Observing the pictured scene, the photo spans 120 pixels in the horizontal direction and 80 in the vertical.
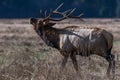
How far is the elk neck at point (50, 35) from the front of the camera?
16.7m

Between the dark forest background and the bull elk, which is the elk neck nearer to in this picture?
the bull elk

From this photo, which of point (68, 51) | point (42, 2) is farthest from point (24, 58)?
point (42, 2)

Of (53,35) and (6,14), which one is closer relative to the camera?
(53,35)

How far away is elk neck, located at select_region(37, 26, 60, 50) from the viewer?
54.9 feet

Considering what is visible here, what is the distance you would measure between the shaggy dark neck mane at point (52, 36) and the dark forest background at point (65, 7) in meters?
64.0

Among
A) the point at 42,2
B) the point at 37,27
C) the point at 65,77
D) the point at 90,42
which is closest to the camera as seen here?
the point at 65,77

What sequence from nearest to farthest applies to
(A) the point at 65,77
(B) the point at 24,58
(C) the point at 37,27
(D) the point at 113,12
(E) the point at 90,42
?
(A) the point at 65,77 → (B) the point at 24,58 → (E) the point at 90,42 → (C) the point at 37,27 → (D) the point at 113,12

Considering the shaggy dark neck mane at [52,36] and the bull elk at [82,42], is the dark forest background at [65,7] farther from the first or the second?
the bull elk at [82,42]

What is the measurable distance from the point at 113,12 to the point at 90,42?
66.5 metres

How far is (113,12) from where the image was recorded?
82.0 m

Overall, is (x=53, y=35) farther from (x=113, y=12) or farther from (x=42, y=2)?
(x=42, y=2)

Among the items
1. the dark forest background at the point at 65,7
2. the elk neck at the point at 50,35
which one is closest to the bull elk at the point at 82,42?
the elk neck at the point at 50,35

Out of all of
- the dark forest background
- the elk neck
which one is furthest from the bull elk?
the dark forest background

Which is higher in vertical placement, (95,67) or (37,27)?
(37,27)
